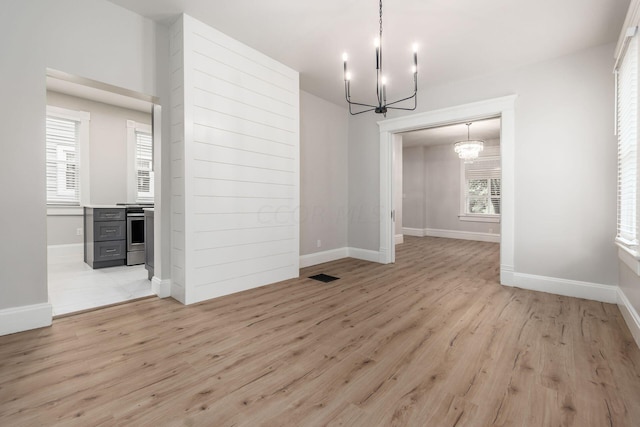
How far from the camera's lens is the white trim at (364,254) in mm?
5191

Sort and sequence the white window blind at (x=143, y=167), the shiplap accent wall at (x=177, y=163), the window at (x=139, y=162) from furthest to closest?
the white window blind at (x=143, y=167) → the window at (x=139, y=162) → the shiplap accent wall at (x=177, y=163)

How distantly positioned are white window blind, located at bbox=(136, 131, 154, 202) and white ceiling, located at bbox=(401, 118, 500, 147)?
18.9 ft

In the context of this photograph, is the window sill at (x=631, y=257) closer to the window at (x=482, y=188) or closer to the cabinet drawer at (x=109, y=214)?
the window at (x=482, y=188)

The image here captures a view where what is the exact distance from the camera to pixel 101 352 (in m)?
2.04

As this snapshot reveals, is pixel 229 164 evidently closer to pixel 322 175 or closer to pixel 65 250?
pixel 322 175

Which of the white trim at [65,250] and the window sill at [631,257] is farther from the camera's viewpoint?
the white trim at [65,250]

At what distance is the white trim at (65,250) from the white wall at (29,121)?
3.71 metres

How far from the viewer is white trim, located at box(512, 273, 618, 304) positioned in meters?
3.14

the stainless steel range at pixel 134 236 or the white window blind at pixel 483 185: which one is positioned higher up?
the white window blind at pixel 483 185

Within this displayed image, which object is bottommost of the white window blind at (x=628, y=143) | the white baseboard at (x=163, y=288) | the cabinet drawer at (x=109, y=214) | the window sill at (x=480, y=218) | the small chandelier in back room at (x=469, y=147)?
the white baseboard at (x=163, y=288)

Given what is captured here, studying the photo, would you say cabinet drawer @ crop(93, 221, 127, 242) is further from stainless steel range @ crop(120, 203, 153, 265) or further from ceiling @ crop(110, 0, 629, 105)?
ceiling @ crop(110, 0, 629, 105)

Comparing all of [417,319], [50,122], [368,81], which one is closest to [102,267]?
[50,122]

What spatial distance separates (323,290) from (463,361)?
181 centimetres

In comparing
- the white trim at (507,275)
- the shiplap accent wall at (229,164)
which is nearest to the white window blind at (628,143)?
the white trim at (507,275)
